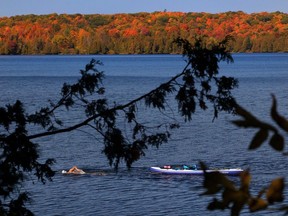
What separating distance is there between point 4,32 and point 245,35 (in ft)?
180

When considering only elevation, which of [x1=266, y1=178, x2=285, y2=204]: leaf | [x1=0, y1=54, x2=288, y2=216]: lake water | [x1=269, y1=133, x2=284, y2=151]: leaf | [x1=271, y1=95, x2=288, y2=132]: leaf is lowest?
[x1=0, y1=54, x2=288, y2=216]: lake water

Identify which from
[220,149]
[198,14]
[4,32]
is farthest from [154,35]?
[220,149]

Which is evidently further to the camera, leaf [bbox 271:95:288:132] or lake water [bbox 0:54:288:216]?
lake water [bbox 0:54:288:216]

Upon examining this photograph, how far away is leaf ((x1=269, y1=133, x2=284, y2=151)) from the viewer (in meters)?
1.99

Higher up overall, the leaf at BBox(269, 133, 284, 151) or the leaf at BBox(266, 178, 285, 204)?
the leaf at BBox(269, 133, 284, 151)


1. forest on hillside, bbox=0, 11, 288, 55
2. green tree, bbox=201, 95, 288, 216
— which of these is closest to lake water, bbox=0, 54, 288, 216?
green tree, bbox=201, 95, 288, 216

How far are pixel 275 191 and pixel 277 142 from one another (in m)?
0.12

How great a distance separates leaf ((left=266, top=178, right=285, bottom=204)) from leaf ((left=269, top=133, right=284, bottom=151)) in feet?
0.28

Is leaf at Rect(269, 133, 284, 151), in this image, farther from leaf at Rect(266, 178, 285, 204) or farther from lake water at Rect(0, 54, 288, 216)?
lake water at Rect(0, 54, 288, 216)

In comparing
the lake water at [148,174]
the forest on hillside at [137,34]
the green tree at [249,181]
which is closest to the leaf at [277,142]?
the green tree at [249,181]

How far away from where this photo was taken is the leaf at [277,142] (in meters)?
1.99

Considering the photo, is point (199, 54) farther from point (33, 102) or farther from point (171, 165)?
point (33, 102)

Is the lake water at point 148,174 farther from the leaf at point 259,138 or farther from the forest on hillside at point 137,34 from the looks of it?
the forest on hillside at point 137,34

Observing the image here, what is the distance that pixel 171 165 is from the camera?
33.7 m
